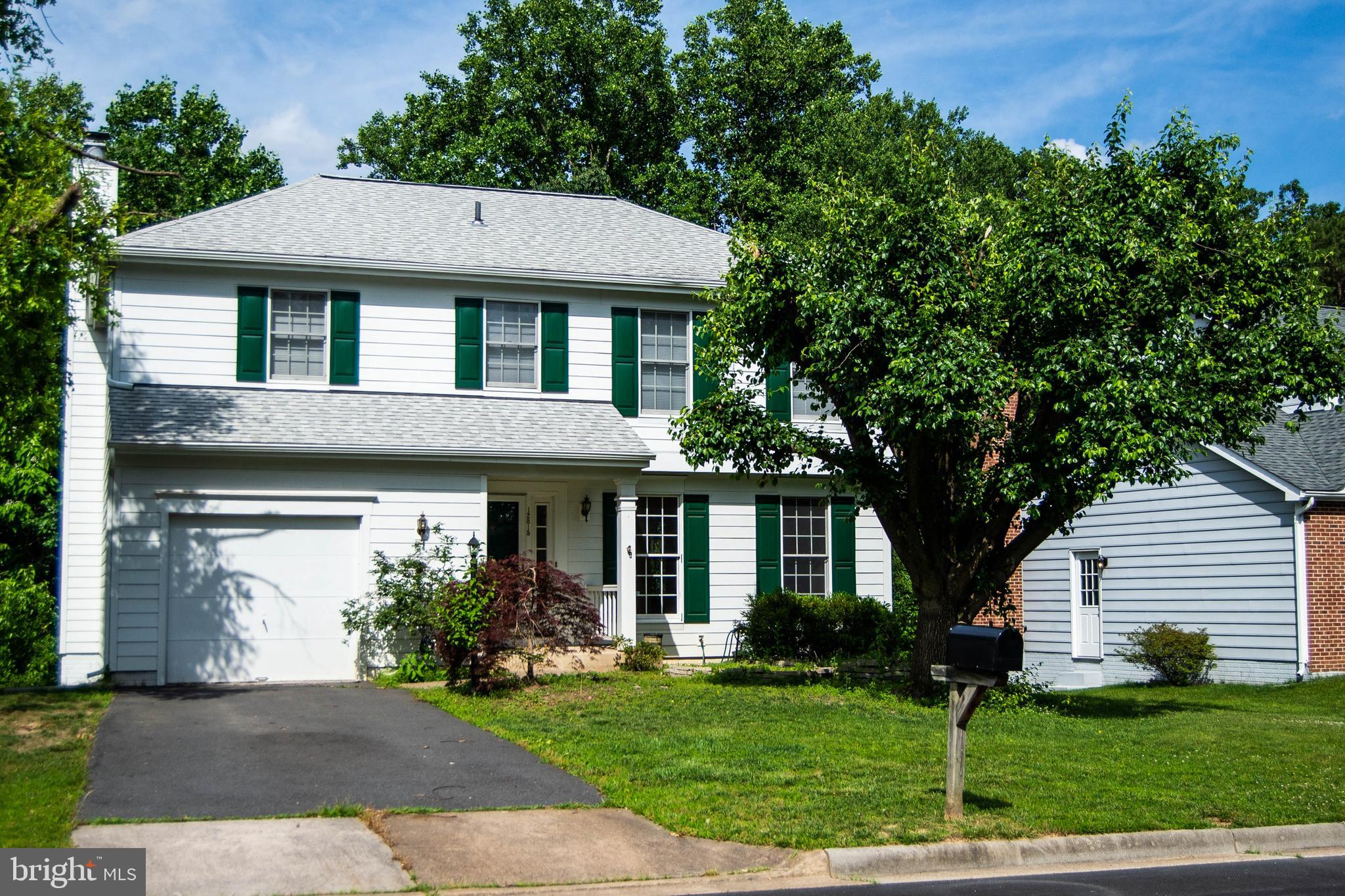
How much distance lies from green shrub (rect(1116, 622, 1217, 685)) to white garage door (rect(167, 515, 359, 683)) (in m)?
13.6

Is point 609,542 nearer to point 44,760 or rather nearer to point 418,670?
point 418,670

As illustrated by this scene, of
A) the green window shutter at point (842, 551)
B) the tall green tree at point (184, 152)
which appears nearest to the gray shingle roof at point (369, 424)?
the green window shutter at point (842, 551)

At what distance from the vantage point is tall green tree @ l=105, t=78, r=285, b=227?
32094 mm

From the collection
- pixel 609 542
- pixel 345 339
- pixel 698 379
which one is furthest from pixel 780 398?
pixel 345 339

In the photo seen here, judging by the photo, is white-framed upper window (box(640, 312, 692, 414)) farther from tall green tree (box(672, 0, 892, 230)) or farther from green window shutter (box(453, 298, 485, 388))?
tall green tree (box(672, 0, 892, 230))

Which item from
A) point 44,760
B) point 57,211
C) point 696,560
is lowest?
point 44,760

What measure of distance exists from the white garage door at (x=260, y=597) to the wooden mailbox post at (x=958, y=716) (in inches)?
412

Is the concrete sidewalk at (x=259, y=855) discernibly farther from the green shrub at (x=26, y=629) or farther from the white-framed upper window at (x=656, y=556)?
the green shrub at (x=26, y=629)

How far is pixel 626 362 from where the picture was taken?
19.5 meters

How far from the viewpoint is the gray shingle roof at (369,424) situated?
16156 millimetres

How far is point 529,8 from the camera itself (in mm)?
38312

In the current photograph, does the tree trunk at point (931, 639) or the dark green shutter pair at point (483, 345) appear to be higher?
the dark green shutter pair at point (483, 345)

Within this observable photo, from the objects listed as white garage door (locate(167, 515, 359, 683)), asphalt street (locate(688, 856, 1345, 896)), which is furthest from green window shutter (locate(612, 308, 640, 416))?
asphalt street (locate(688, 856, 1345, 896))

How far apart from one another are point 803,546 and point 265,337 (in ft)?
30.4
